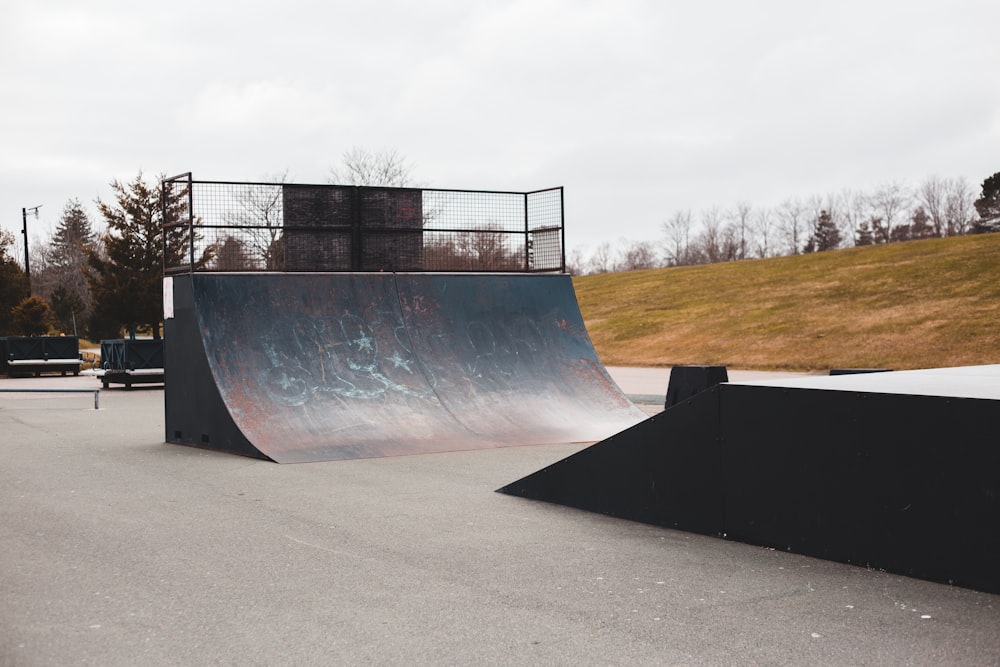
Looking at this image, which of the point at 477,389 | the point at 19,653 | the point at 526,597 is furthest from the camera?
the point at 477,389

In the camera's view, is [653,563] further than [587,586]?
Yes

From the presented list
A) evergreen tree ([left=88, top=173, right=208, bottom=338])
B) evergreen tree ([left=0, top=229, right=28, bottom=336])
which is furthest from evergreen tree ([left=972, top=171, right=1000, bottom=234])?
evergreen tree ([left=0, top=229, right=28, bottom=336])

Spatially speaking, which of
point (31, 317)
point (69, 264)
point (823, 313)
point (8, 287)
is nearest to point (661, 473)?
point (823, 313)

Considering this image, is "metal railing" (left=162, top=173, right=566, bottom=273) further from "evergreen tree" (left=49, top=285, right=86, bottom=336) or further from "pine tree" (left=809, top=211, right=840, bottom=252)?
"pine tree" (left=809, top=211, right=840, bottom=252)

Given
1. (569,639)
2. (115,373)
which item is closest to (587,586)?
(569,639)

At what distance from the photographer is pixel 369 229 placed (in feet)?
47.6

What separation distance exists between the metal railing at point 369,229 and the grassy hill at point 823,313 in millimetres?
14221

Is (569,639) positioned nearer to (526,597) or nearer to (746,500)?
(526,597)

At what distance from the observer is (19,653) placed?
4.46m

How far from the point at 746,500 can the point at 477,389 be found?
6662 mm

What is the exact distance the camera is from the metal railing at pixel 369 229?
14.2 meters

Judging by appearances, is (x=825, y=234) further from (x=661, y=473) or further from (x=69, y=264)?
(x=661, y=473)

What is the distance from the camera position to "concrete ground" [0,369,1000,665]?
14.7 ft

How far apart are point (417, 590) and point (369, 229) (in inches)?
377
